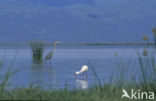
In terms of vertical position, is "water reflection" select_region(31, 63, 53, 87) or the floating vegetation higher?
the floating vegetation

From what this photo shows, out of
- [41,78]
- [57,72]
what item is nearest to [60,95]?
[41,78]

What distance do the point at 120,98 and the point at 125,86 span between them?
0.54m

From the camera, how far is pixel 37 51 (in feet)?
52.9

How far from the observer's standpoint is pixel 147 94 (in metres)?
5.46

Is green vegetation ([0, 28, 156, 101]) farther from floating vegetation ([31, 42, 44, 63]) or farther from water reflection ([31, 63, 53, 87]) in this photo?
floating vegetation ([31, 42, 44, 63])

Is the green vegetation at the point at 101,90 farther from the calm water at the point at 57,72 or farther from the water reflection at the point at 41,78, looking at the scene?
the water reflection at the point at 41,78

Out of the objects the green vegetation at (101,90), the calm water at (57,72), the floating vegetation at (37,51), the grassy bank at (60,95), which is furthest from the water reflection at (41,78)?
the floating vegetation at (37,51)

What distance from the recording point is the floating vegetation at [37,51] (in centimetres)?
1588

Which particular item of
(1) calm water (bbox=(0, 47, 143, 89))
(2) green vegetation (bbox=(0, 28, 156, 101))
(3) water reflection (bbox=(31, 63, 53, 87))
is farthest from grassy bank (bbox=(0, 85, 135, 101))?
(3) water reflection (bbox=(31, 63, 53, 87))

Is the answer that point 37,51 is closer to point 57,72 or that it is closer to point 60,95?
point 57,72

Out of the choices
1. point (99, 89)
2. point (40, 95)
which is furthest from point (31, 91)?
point (99, 89)

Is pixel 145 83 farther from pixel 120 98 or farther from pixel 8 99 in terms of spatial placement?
pixel 8 99

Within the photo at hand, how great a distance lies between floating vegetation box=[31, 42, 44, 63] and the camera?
52.1 ft

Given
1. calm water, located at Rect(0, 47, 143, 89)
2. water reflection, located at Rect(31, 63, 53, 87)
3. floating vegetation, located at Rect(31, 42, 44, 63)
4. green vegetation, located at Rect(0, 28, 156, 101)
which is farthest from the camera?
floating vegetation, located at Rect(31, 42, 44, 63)
